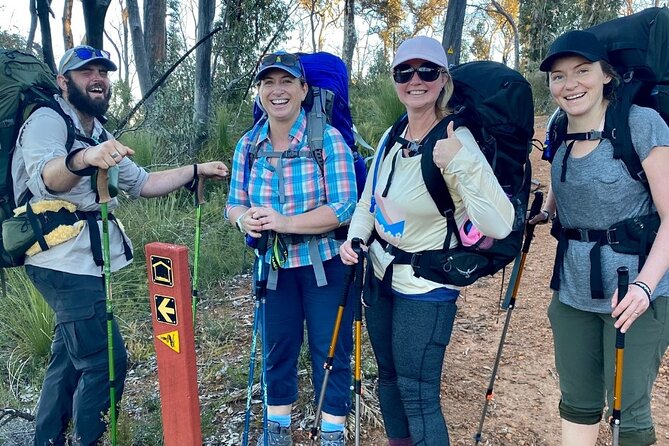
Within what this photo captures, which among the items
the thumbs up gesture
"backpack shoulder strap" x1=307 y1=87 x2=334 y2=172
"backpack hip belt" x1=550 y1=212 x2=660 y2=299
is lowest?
"backpack hip belt" x1=550 y1=212 x2=660 y2=299

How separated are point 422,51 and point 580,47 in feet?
2.03

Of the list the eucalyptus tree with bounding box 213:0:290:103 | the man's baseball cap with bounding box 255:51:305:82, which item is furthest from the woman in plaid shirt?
the eucalyptus tree with bounding box 213:0:290:103

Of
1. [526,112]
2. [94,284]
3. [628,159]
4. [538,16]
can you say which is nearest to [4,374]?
[94,284]

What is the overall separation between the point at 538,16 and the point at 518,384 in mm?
17398

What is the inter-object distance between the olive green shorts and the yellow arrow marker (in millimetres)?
1709

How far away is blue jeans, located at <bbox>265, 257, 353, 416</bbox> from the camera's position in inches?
111

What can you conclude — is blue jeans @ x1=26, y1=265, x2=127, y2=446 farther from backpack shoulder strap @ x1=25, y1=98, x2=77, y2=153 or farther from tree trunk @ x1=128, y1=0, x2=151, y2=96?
tree trunk @ x1=128, y1=0, x2=151, y2=96

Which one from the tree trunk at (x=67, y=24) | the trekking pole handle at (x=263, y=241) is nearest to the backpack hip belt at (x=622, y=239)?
the trekking pole handle at (x=263, y=241)

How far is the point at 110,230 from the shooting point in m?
2.86

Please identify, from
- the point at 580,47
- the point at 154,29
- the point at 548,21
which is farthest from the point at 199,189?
the point at 548,21

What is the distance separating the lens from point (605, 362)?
7.52ft

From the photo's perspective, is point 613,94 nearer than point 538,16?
Yes

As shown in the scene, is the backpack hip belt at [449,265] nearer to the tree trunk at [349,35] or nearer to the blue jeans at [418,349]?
the blue jeans at [418,349]

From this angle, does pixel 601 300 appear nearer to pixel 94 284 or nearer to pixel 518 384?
pixel 518 384
